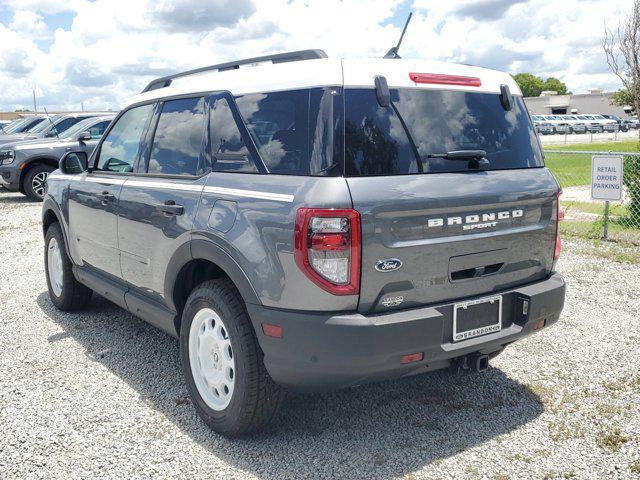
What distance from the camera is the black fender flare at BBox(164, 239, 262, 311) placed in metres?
3.19

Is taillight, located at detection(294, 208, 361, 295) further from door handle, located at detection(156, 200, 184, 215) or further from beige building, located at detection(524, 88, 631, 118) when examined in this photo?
beige building, located at detection(524, 88, 631, 118)

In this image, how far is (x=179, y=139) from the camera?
13.2 feet

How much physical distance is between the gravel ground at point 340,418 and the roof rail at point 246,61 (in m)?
2.04

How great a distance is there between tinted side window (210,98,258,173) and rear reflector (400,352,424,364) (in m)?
1.21

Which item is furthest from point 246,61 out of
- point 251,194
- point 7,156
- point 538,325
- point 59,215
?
point 7,156

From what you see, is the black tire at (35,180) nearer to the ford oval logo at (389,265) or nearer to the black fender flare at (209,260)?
the black fender flare at (209,260)

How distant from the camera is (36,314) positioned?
5.98m

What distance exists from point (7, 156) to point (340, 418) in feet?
42.2

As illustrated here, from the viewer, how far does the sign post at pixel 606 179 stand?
862 cm

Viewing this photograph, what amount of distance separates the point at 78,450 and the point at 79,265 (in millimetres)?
2218

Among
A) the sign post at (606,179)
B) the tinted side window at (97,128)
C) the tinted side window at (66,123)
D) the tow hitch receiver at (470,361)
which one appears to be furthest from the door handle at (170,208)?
the tinted side window at (66,123)

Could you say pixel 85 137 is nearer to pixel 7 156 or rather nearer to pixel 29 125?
pixel 7 156

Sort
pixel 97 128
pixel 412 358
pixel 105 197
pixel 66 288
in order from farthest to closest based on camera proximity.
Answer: pixel 97 128 < pixel 66 288 < pixel 105 197 < pixel 412 358

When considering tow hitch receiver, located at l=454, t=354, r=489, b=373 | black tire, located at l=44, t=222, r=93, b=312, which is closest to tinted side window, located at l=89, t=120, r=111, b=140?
black tire, located at l=44, t=222, r=93, b=312
